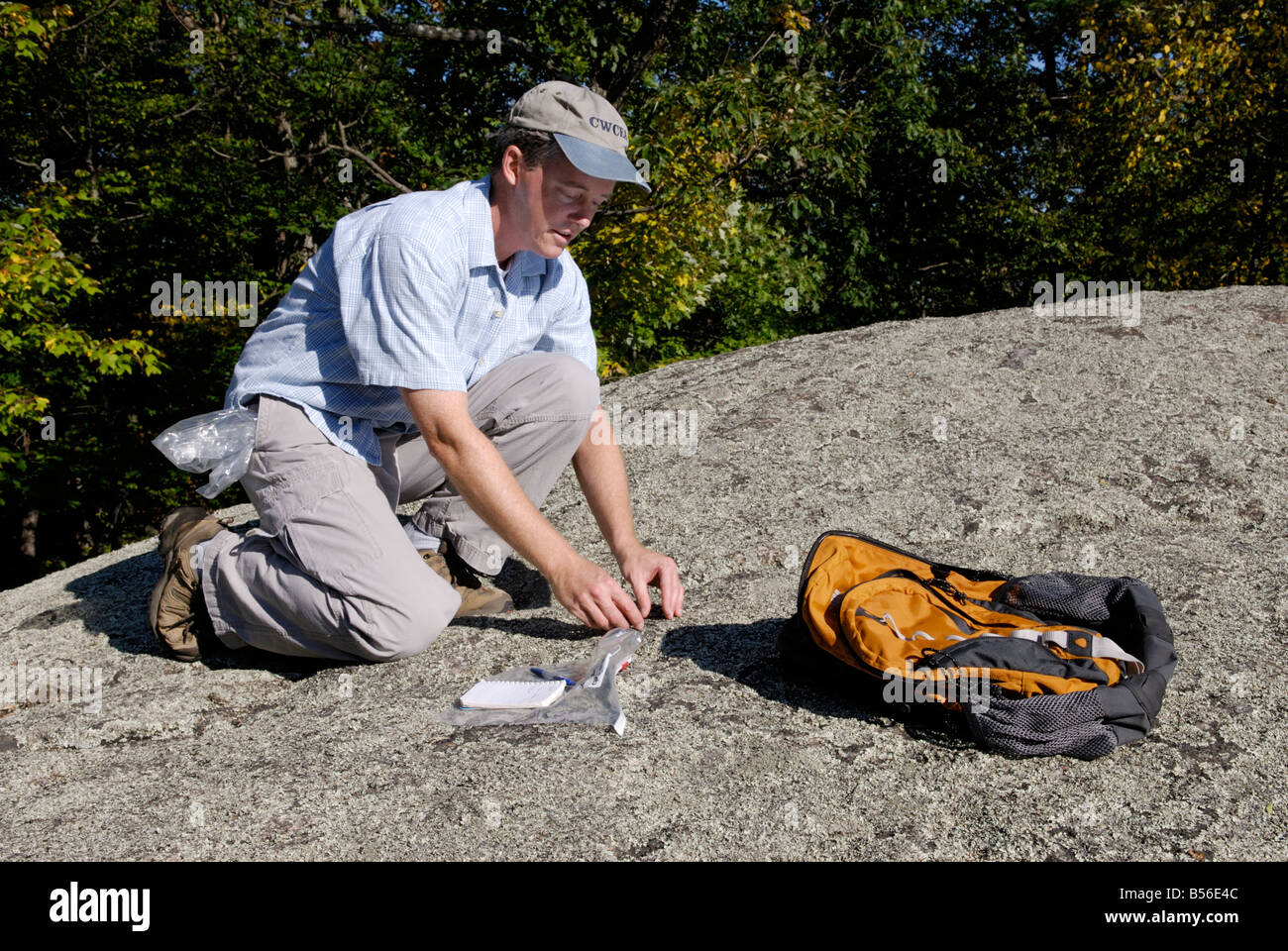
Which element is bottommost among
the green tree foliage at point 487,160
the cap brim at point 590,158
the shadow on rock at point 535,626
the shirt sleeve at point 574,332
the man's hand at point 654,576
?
the shadow on rock at point 535,626

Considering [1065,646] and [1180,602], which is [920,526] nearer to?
[1180,602]

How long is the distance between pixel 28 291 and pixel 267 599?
24.8 feet

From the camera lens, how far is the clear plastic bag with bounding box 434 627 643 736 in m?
2.46

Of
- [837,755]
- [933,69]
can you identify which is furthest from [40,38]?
[933,69]

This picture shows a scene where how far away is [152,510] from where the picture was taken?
14492 mm

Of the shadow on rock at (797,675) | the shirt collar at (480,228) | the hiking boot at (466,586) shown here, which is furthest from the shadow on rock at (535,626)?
the shirt collar at (480,228)

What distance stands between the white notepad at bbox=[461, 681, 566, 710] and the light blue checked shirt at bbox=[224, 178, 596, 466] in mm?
794

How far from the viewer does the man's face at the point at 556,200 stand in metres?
2.59

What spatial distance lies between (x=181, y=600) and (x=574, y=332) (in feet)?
4.81

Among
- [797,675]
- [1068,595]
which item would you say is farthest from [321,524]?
[1068,595]

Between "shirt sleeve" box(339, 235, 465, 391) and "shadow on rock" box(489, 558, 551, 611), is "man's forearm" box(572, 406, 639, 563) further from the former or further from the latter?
"shirt sleeve" box(339, 235, 465, 391)

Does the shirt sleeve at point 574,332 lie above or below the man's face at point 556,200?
below

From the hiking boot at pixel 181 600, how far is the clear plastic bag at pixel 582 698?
35.1 inches

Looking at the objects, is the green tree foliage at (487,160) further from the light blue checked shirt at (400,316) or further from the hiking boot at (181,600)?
the hiking boot at (181,600)
